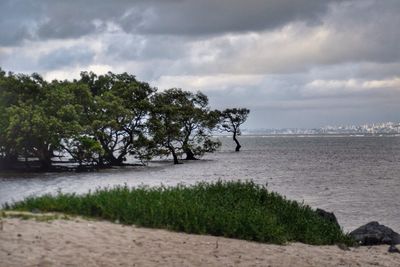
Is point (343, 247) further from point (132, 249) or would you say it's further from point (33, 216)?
point (33, 216)

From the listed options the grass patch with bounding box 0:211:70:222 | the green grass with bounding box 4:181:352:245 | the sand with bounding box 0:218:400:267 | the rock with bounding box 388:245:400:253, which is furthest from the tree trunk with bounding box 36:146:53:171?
the rock with bounding box 388:245:400:253

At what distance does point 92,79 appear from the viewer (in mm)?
85625

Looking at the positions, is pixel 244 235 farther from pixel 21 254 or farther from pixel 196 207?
pixel 21 254

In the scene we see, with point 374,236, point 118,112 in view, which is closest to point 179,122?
point 118,112

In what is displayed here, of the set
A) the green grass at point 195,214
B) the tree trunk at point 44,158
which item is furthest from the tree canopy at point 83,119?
the green grass at point 195,214

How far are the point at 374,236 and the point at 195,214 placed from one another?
911 cm

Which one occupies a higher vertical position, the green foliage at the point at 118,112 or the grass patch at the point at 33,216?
the green foliage at the point at 118,112

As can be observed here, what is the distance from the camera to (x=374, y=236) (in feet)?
77.4

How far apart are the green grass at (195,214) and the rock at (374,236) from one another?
5.37 feet

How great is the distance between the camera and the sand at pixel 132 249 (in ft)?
46.0

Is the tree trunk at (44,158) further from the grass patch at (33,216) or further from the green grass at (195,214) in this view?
the grass patch at (33,216)

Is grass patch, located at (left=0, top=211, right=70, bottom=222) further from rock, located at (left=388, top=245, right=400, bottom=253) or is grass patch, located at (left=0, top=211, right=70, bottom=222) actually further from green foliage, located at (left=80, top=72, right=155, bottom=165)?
green foliage, located at (left=80, top=72, right=155, bottom=165)

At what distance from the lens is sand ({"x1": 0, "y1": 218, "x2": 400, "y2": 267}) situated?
1402 cm

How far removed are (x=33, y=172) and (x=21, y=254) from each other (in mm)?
55368
